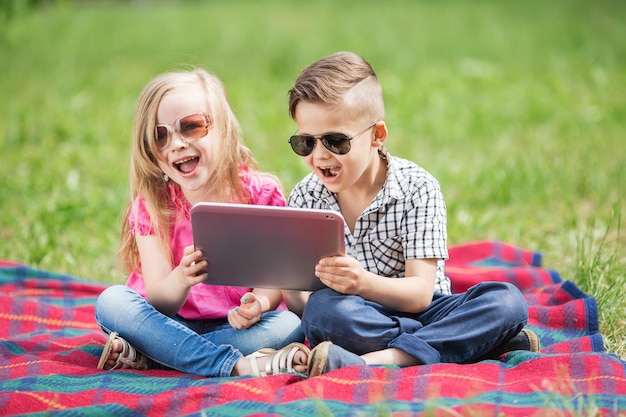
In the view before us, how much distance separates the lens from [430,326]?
9.81 feet

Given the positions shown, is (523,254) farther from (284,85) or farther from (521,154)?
(284,85)

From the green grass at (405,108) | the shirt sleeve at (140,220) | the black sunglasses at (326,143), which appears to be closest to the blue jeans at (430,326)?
the black sunglasses at (326,143)

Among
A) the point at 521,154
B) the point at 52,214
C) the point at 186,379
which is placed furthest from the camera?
the point at 521,154

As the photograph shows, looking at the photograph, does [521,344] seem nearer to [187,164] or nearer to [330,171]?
[330,171]

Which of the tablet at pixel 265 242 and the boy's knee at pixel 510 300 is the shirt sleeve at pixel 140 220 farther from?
the boy's knee at pixel 510 300

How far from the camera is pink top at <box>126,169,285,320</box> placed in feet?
11.0

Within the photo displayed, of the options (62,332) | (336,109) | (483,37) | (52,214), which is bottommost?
(62,332)

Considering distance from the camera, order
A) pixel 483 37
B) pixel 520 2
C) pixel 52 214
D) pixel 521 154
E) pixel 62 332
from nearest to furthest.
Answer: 1. pixel 62 332
2. pixel 52 214
3. pixel 521 154
4. pixel 483 37
5. pixel 520 2

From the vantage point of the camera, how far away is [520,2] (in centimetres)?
1300

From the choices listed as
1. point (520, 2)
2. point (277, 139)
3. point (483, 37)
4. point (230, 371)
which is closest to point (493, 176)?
point (277, 139)

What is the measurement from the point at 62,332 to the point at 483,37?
819 centimetres

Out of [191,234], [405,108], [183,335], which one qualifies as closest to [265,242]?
[183,335]

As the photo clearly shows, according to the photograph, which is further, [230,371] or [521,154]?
[521,154]

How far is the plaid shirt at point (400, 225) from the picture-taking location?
10.0 feet
